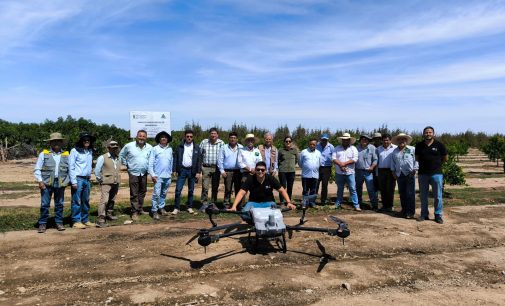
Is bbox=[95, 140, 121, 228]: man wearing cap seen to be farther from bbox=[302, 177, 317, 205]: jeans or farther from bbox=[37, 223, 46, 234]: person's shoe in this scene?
bbox=[302, 177, 317, 205]: jeans

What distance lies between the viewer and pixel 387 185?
916 cm

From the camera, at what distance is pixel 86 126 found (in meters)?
19.5

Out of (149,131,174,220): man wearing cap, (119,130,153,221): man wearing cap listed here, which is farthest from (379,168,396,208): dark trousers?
(119,130,153,221): man wearing cap

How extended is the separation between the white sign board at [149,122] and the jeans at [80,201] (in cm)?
618

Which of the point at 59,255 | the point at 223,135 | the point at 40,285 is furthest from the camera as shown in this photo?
the point at 223,135

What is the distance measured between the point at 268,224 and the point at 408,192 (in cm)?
451

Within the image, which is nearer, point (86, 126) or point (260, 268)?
point (260, 268)

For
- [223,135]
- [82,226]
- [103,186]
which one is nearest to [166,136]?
[103,186]

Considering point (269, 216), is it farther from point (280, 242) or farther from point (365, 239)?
point (365, 239)

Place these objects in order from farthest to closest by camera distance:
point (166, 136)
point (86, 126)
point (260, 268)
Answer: point (86, 126), point (166, 136), point (260, 268)

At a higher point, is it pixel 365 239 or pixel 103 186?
pixel 103 186

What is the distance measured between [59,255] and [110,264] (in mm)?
951

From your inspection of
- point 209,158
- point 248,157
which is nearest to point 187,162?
point 209,158

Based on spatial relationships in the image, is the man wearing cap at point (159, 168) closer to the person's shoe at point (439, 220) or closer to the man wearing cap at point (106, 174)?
the man wearing cap at point (106, 174)
